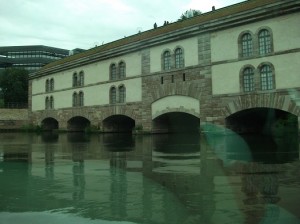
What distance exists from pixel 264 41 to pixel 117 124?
19.3m

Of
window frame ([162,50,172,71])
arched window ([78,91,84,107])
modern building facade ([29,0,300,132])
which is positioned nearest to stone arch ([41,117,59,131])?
modern building facade ([29,0,300,132])

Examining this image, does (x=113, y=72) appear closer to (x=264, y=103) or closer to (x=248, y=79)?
(x=248, y=79)

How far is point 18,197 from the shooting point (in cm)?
693

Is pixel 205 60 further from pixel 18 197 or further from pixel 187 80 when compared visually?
pixel 18 197

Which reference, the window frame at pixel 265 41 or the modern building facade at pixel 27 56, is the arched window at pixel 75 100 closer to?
the window frame at pixel 265 41

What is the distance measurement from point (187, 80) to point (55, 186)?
21968mm

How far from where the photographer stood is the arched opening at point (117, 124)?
38250 mm

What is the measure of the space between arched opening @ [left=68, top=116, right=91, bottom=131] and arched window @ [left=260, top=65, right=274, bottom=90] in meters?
23.2

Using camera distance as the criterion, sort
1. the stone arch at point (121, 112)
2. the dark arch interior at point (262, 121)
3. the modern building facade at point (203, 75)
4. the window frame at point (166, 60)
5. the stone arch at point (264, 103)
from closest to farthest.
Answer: the stone arch at point (264, 103)
the modern building facade at point (203, 75)
the dark arch interior at point (262, 121)
the window frame at point (166, 60)
the stone arch at point (121, 112)

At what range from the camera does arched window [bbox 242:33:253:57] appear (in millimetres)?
25484

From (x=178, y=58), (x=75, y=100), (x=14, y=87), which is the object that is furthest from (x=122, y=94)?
(x=14, y=87)

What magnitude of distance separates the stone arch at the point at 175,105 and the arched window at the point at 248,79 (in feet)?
13.2

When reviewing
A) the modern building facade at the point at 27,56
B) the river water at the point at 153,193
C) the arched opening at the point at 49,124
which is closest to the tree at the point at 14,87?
the arched opening at the point at 49,124

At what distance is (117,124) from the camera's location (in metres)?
39.9
